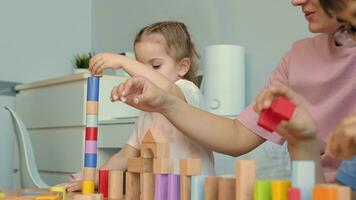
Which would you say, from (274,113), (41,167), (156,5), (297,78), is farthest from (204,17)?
(274,113)

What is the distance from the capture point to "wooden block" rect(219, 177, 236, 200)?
1.63 feet

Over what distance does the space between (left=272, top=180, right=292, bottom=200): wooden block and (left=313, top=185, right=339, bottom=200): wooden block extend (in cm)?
4

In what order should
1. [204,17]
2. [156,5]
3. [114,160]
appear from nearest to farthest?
[114,160] < [204,17] < [156,5]

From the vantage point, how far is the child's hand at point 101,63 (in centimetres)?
86

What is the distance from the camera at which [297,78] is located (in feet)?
2.74

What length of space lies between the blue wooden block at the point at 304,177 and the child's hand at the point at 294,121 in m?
0.08

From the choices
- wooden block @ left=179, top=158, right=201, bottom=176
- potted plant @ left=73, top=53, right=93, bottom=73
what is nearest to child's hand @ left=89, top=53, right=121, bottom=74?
wooden block @ left=179, top=158, right=201, bottom=176

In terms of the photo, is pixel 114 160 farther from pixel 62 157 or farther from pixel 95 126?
pixel 62 157

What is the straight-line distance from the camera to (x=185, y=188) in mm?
536

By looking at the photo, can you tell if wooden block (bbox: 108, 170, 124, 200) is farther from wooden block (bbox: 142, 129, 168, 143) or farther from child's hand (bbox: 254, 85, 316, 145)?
child's hand (bbox: 254, 85, 316, 145)

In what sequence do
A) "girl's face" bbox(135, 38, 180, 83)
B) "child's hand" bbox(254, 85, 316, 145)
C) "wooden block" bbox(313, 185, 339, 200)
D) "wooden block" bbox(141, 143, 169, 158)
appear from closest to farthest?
"wooden block" bbox(313, 185, 339, 200), "child's hand" bbox(254, 85, 316, 145), "wooden block" bbox(141, 143, 169, 158), "girl's face" bbox(135, 38, 180, 83)

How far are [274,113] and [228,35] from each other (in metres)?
1.38

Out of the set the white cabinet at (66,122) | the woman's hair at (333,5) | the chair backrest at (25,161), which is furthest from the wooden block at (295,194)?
the chair backrest at (25,161)

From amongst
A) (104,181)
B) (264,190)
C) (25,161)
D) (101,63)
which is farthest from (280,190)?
(25,161)
